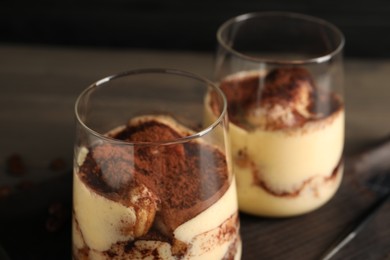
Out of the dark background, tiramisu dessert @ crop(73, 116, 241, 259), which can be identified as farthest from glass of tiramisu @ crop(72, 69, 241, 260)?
the dark background

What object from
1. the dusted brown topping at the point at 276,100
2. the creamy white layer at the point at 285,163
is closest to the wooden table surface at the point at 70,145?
the creamy white layer at the point at 285,163

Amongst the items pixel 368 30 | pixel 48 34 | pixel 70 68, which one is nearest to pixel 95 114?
pixel 70 68

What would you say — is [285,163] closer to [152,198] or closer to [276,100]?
[276,100]

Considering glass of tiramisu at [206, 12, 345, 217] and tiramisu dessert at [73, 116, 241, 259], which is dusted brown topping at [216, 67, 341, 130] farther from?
tiramisu dessert at [73, 116, 241, 259]

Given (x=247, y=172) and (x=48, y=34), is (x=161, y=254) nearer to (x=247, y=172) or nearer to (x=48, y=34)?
Answer: (x=247, y=172)

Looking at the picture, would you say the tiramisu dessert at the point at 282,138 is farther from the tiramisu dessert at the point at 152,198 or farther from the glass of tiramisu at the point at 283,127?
the tiramisu dessert at the point at 152,198

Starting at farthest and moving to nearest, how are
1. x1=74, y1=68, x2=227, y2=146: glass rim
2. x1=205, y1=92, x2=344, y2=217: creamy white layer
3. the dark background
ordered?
the dark background → x1=205, y1=92, x2=344, y2=217: creamy white layer → x1=74, y1=68, x2=227, y2=146: glass rim
